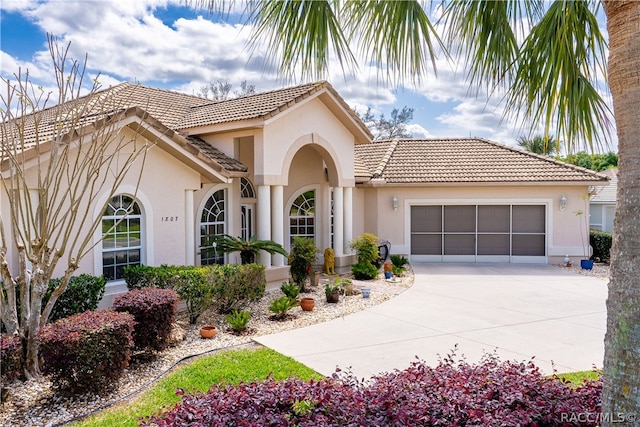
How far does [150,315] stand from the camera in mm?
8484

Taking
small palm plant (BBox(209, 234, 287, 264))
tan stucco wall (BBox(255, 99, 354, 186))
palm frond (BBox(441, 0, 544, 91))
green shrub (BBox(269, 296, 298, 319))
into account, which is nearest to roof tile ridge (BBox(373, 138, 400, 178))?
tan stucco wall (BBox(255, 99, 354, 186))

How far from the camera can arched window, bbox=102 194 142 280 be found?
37.4 ft

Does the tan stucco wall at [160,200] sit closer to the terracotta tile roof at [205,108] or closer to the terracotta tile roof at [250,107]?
the terracotta tile roof at [205,108]

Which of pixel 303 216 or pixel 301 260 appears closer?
pixel 301 260

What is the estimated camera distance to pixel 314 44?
13.1 ft

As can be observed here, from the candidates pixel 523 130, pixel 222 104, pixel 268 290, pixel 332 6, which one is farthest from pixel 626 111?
pixel 222 104

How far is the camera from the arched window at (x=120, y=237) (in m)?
11.4

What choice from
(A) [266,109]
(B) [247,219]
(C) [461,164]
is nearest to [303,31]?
(A) [266,109]

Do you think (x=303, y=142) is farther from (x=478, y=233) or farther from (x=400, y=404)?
(x=400, y=404)

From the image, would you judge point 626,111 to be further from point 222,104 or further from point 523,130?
point 222,104

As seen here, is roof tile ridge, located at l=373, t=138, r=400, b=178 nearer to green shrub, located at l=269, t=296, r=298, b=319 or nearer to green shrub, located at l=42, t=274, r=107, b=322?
green shrub, located at l=269, t=296, r=298, b=319

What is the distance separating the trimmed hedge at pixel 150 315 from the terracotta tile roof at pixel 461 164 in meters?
13.5

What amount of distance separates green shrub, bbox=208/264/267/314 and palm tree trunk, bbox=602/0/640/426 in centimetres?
886

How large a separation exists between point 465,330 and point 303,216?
10853 millimetres
